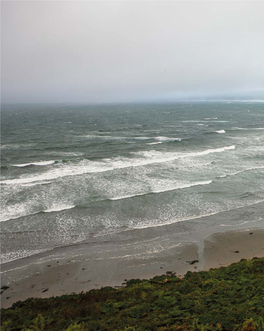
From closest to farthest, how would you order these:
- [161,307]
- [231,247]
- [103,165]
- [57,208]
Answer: [161,307] < [231,247] < [57,208] < [103,165]

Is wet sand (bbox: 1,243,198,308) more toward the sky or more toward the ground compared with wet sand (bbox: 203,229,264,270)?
more toward the ground

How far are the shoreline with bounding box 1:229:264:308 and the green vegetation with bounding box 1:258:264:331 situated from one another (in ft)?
5.01

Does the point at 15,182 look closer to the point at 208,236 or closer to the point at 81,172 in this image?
the point at 81,172

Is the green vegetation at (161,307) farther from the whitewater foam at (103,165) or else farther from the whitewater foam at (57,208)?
the whitewater foam at (103,165)

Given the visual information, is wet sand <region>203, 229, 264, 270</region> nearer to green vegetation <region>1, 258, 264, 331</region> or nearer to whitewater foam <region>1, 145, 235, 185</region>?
green vegetation <region>1, 258, 264, 331</region>

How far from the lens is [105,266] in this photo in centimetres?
1599

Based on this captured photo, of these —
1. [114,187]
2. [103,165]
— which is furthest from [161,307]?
[103,165]

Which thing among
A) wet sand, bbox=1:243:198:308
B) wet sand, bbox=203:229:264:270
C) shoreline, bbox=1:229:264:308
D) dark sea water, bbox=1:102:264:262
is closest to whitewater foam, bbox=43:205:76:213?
dark sea water, bbox=1:102:264:262

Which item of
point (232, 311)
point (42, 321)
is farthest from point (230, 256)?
point (42, 321)

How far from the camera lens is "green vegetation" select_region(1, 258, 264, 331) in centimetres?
892

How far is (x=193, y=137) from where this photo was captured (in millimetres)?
59875

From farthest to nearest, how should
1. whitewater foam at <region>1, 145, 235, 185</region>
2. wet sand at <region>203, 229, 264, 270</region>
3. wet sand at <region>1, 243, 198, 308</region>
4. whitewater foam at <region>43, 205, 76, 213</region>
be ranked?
whitewater foam at <region>1, 145, 235, 185</region> < whitewater foam at <region>43, 205, 76, 213</region> < wet sand at <region>203, 229, 264, 270</region> < wet sand at <region>1, 243, 198, 308</region>

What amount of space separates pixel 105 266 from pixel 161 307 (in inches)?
250

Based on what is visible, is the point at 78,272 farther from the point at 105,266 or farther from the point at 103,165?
the point at 103,165
